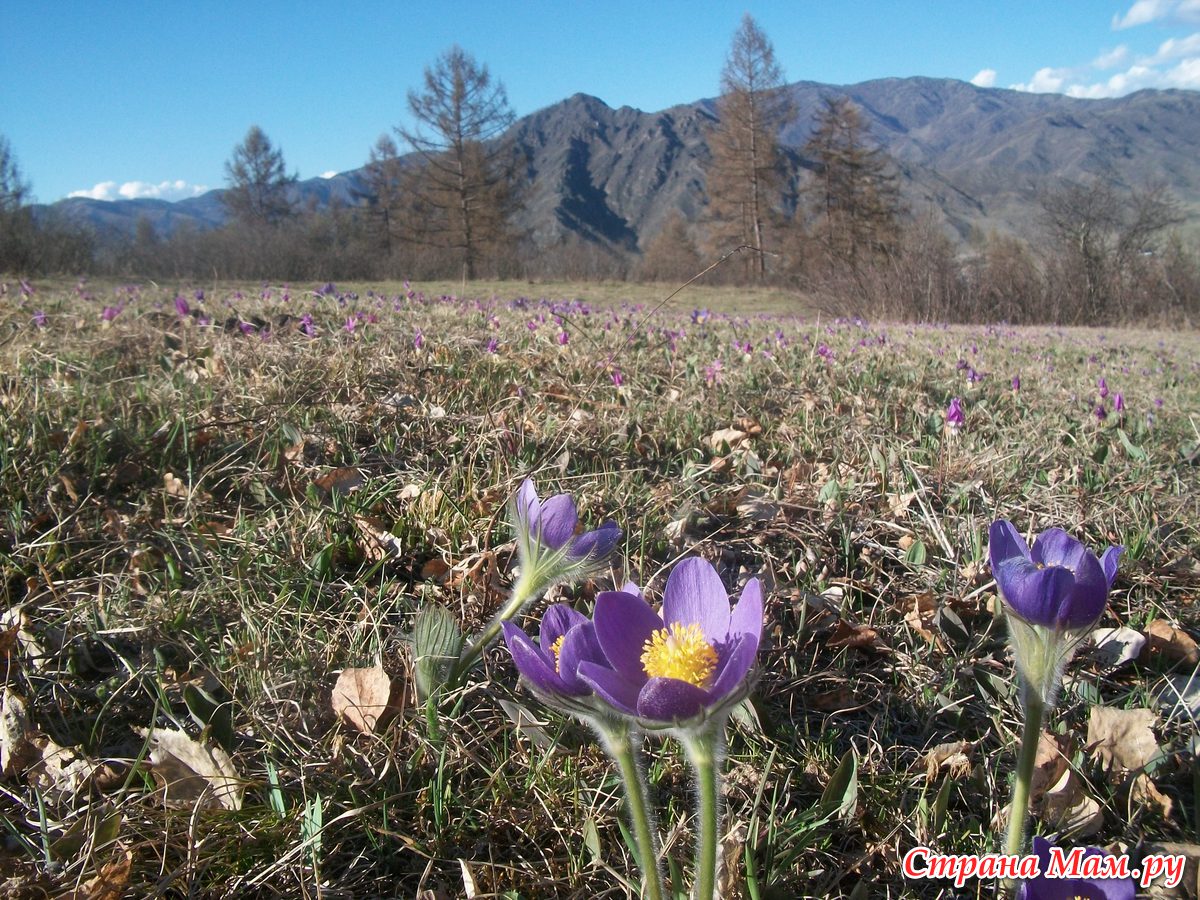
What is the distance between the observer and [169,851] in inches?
39.6

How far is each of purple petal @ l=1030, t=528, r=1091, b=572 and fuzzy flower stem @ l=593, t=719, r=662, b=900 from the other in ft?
1.75

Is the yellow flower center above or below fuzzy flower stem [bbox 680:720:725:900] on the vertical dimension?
above

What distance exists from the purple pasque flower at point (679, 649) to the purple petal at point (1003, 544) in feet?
0.98

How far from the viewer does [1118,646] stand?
4.94 feet

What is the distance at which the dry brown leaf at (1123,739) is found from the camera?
124 centimetres

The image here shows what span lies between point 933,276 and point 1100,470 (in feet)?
42.2

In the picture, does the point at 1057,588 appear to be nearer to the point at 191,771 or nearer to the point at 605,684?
the point at 605,684

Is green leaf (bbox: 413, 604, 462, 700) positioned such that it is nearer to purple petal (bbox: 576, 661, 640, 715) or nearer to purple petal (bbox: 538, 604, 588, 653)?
purple petal (bbox: 538, 604, 588, 653)

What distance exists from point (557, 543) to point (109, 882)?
0.69 m

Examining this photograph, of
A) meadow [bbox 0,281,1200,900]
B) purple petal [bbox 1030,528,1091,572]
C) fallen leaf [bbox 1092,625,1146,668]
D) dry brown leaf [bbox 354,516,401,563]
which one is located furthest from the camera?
dry brown leaf [bbox 354,516,401,563]

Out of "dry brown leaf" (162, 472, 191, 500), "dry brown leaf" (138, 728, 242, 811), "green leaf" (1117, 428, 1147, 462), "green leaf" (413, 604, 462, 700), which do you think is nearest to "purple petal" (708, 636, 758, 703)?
"green leaf" (413, 604, 462, 700)

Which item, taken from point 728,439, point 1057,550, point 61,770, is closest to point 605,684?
point 1057,550

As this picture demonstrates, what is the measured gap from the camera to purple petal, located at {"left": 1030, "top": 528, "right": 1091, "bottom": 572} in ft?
2.92

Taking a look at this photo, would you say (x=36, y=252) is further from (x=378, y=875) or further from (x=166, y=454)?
(x=378, y=875)
